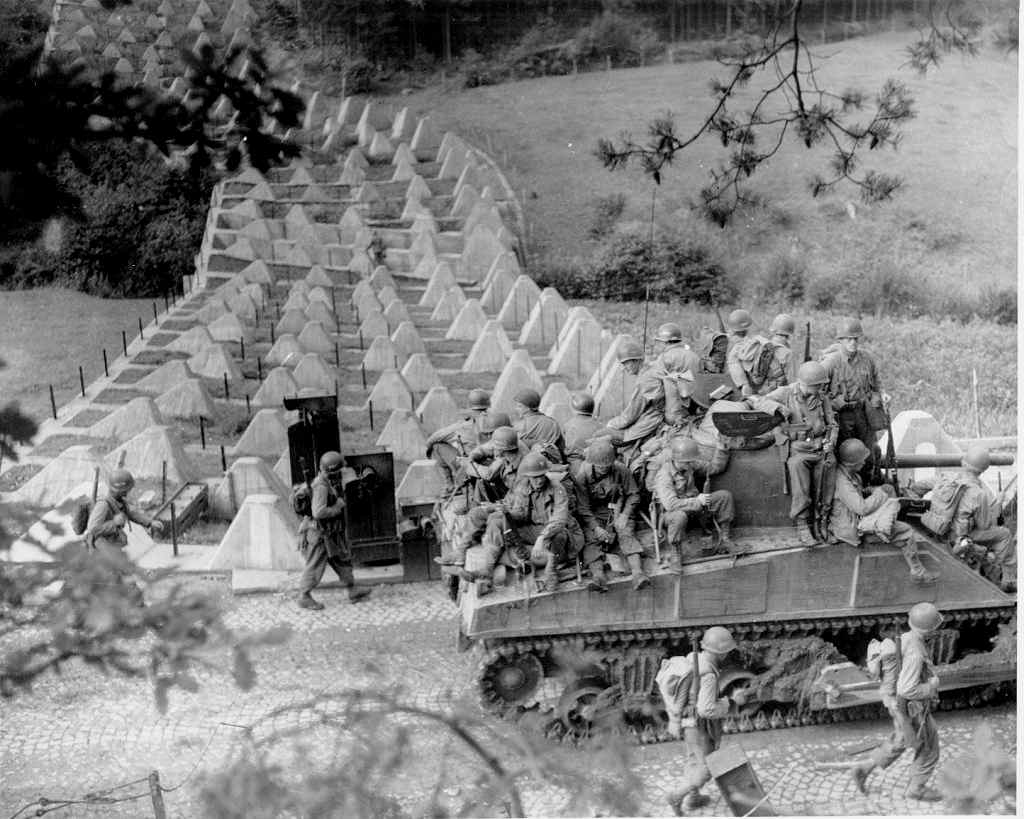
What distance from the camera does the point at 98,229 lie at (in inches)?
368

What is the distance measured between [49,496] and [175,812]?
3597 mm

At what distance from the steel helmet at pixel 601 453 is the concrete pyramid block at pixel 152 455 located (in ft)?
14.3

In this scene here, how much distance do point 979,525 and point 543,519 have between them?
2.95 m

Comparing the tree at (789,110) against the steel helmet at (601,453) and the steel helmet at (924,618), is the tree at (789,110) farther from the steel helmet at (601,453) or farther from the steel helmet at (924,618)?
the steel helmet at (924,618)

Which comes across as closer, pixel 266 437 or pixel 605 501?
pixel 605 501

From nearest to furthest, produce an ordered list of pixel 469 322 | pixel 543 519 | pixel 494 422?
pixel 543 519, pixel 494 422, pixel 469 322

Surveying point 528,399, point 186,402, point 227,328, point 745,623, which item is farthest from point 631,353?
point 227,328

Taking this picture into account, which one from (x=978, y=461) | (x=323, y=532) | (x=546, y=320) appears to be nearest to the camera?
(x=978, y=461)

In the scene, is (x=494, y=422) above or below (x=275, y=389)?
above

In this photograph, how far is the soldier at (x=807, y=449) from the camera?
787 centimetres

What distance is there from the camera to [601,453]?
Result: 8.15 m

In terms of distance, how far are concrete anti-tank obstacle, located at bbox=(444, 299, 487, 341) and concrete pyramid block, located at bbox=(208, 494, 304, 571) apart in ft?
16.3

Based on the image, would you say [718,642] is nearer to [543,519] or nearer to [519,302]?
[543,519]

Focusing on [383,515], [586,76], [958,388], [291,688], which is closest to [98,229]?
[383,515]
